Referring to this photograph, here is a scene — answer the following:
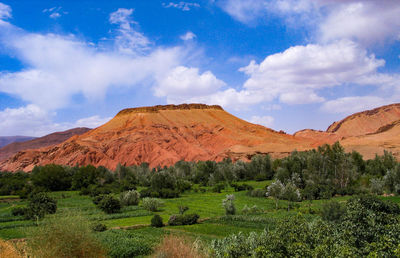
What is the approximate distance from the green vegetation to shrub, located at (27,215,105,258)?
0.07m

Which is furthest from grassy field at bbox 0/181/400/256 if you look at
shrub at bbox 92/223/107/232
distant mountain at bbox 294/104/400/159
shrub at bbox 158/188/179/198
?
distant mountain at bbox 294/104/400/159

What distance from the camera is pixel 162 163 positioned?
101 metres

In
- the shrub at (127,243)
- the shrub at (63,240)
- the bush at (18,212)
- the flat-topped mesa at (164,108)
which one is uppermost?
the flat-topped mesa at (164,108)

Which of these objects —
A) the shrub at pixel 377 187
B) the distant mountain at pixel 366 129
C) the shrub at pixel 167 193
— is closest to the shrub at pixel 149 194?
the shrub at pixel 167 193

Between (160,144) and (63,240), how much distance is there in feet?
317

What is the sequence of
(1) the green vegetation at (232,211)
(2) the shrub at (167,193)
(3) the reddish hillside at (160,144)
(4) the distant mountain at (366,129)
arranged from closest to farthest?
(1) the green vegetation at (232,211)
(2) the shrub at (167,193)
(4) the distant mountain at (366,129)
(3) the reddish hillside at (160,144)

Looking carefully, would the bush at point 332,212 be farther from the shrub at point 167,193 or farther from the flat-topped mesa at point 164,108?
the flat-topped mesa at point 164,108

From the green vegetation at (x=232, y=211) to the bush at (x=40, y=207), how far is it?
0.14 metres

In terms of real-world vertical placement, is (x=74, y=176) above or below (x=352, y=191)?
above

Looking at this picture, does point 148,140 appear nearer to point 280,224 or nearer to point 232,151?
point 232,151

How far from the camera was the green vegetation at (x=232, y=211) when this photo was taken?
473 inches

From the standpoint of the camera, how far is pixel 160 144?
112 metres

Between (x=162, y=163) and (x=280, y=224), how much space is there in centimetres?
9055

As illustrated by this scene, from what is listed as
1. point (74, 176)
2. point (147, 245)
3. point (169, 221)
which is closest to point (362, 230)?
point (147, 245)
